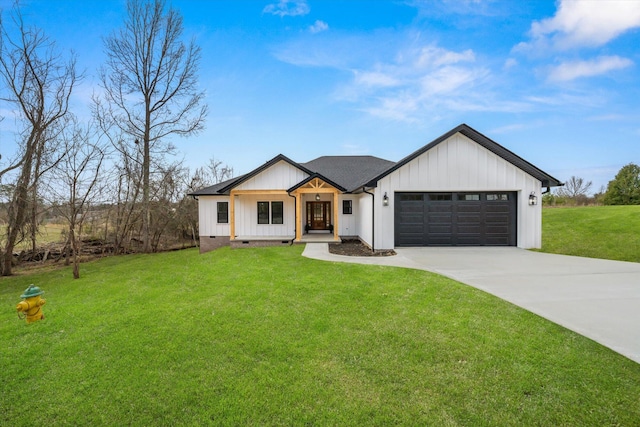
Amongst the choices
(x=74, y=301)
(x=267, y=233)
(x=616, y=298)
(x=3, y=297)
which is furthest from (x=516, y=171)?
(x=3, y=297)

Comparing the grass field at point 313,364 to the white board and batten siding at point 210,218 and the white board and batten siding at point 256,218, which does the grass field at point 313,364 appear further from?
the white board and batten siding at point 210,218

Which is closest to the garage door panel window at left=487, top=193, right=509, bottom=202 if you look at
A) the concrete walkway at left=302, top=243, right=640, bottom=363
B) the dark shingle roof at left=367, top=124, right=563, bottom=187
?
the dark shingle roof at left=367, top=124, right=563, bottom=187

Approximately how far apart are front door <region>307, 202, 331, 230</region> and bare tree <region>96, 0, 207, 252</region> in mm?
9752

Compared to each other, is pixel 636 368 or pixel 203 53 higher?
pixel 203 53

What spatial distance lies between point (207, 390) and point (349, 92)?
17.6 metres

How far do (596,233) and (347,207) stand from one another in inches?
555

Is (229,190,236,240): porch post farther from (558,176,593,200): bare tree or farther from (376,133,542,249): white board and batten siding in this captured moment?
(558,176,593,200): bare tree

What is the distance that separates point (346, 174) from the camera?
16531 millimetres

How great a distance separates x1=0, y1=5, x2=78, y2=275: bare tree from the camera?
1109cm

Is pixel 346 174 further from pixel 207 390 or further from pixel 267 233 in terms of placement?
pixel 207 390

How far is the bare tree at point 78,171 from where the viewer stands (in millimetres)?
9750

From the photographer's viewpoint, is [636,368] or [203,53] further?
[203,53]

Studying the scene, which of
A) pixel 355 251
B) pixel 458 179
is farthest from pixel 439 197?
pixel 355 251

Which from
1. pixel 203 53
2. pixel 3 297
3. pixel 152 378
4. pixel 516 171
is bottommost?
pixel 3 297
